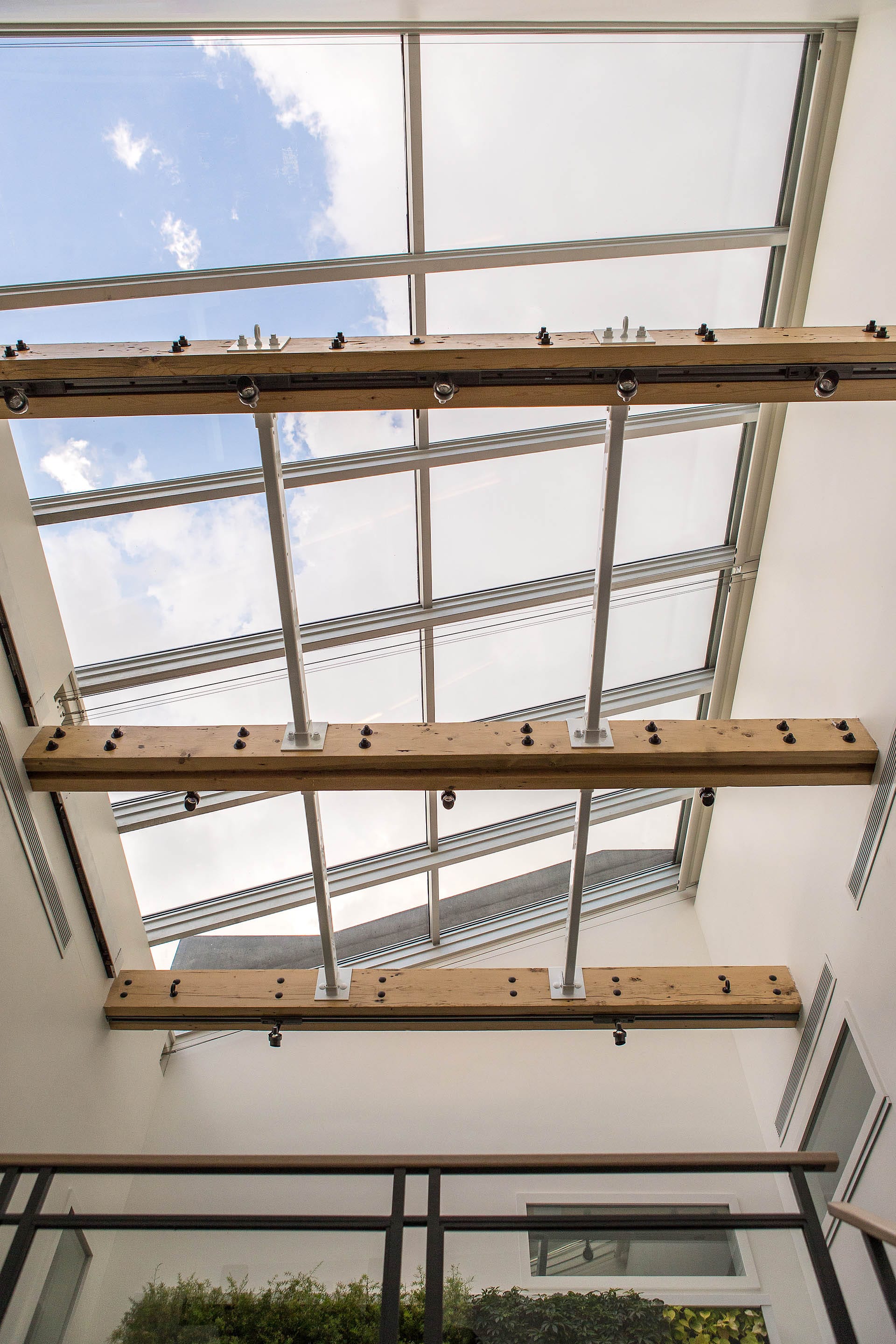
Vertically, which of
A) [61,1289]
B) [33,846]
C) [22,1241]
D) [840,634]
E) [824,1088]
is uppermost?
[840,634]

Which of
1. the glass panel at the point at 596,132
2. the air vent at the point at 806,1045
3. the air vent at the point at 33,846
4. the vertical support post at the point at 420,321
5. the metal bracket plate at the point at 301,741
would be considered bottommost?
the air vent at the point at 806,1045

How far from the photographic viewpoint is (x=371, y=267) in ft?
16.7

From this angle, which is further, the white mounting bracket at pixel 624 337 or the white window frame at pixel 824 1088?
the white window frame at pixel 824 1088

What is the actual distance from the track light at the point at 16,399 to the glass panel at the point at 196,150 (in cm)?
90

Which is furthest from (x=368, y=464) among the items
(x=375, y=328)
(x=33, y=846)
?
(x=33, y=846)

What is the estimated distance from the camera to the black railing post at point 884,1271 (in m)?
2.58

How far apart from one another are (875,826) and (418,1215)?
3350 millimetres

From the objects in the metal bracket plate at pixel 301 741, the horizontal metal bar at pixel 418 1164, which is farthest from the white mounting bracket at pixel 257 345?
the horizontal metal bar at pixel 418 1164

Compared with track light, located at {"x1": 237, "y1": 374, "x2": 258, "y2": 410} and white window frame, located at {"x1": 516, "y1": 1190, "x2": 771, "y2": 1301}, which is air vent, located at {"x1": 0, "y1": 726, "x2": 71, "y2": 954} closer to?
track light, located at {"x1": 237, "y1": 374, "x2": 258, "y2": 410}

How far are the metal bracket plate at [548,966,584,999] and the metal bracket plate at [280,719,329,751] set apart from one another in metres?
2.57

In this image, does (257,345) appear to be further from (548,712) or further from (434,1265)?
(548,712)

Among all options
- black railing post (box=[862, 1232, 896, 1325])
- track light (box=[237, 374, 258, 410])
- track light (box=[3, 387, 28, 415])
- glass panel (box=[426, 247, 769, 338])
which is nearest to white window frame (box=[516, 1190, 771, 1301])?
black railing post (box=[862, 1232, 896, 1325])

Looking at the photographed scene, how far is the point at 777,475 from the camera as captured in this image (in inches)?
258

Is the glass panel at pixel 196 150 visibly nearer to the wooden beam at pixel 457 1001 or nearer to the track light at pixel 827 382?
the track light at pixel 827 382
